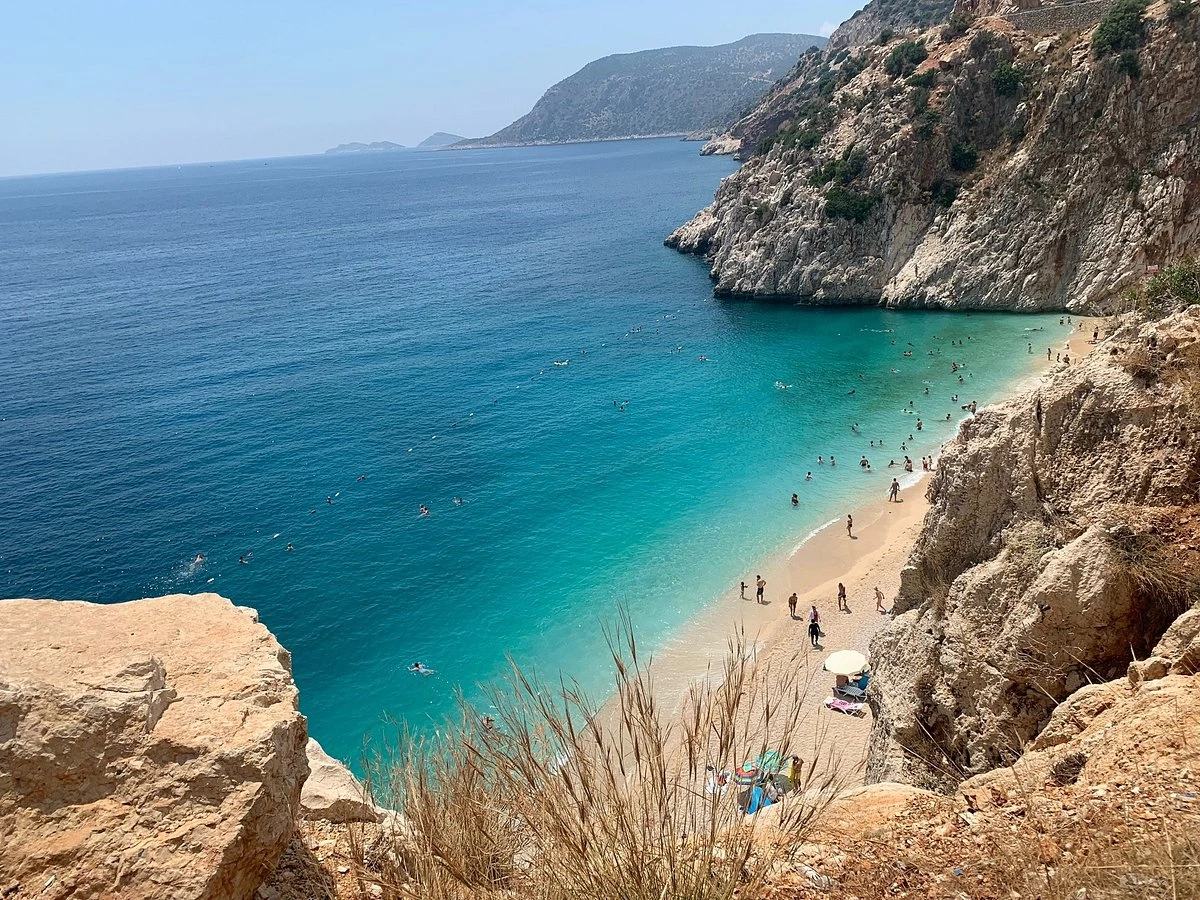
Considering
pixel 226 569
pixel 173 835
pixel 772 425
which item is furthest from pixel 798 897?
pixel 772 425

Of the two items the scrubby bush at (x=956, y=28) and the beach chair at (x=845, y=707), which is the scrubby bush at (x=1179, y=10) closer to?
the scrubby bush at (x=956, y=28)

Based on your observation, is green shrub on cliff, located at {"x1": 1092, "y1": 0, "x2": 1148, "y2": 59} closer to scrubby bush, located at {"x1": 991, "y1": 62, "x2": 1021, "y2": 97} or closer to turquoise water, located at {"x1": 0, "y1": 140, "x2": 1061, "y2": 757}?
scrubby bush, located at {"x1": 991, "y1": 62, "x2": 1021, "y2": 97}

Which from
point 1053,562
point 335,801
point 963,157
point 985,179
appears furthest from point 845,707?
point 963,157

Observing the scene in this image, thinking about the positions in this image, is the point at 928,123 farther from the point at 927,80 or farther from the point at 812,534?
the point at 812,534

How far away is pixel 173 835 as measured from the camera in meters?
4.35

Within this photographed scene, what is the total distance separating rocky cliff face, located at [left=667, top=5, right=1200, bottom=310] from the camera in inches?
1805

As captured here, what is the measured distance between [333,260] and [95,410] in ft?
172

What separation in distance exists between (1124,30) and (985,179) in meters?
10.9

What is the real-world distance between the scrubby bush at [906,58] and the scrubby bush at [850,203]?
1094 cm

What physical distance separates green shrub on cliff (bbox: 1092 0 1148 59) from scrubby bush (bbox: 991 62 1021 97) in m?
5.75

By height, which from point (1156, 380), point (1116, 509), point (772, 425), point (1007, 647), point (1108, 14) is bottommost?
point (772, 425)

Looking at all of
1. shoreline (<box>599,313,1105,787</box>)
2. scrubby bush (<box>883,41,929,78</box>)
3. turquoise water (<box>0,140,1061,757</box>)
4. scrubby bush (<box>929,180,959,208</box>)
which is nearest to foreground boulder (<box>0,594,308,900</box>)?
shoreline (<box>599,313,1105,787</box>)

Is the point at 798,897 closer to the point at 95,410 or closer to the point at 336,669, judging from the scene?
the point at 336,669

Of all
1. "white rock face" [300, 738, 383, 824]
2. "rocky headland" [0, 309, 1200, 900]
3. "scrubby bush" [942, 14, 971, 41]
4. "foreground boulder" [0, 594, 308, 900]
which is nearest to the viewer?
"foreground boulder" [0, 594, 308, 900]
